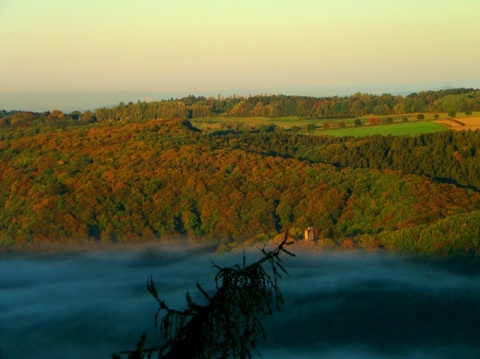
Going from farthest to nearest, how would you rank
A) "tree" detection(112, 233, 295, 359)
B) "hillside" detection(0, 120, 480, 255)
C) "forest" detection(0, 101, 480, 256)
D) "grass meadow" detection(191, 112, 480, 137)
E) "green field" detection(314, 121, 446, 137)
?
"grass meadow" detection(191, 112, 480, 137) → "green field" detection(314, 121, 446, 137) → "hillside" detection(0, 120, 480, 255) → "forest" detection(0, 101, 480, 256) → "tree" detection(112, 233, 295, 359)

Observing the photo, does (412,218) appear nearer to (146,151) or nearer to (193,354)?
(146,151)

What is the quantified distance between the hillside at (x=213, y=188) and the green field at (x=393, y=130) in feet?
8.65

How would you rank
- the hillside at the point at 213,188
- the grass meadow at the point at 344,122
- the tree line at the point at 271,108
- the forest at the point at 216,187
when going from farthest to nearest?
the tree line at the point at 271,108 → the grass meadow at the point at 344,122 → the hillside at the point at 213,188 → the forest at the point at 216,187

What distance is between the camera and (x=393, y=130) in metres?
81.9

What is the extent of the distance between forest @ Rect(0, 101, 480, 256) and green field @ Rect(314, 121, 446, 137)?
103 inches

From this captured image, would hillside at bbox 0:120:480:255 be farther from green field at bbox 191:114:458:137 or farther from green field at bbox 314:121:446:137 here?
green field at bbox 191:114:458:137

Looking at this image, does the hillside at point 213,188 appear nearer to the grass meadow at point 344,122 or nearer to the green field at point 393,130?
the green field at point 393,130

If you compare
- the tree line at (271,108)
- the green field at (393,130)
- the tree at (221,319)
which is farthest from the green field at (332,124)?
the tree at (221,319)

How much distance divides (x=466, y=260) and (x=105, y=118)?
2277 inches

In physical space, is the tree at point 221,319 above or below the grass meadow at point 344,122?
above

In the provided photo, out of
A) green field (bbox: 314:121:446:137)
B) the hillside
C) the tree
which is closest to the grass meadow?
green field (bbox: 314:121:446:137)

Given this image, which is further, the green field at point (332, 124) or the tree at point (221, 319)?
the green field at point (332, 124)

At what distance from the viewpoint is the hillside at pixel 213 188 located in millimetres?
63344

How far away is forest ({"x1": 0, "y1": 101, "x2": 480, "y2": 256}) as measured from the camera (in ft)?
207
